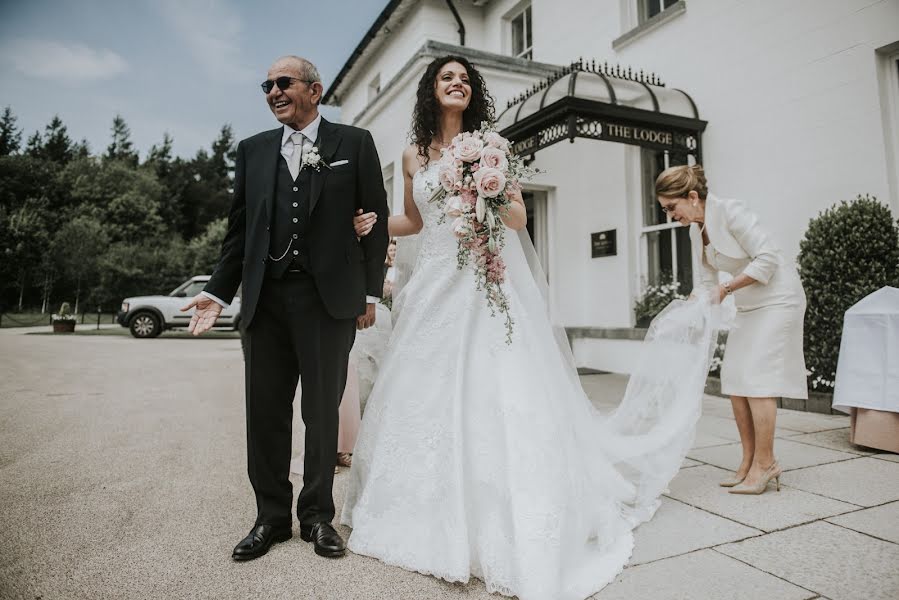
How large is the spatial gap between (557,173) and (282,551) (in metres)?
8.04

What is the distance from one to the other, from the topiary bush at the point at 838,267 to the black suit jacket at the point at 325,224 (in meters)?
4.76

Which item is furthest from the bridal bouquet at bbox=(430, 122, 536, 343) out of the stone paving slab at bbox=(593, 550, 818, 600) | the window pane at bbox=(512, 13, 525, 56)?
the window pane at bbox=(512, 13, 525, 56)

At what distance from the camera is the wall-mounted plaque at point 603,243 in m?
8.39

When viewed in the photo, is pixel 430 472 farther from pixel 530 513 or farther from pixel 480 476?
Result: pixel 530 513

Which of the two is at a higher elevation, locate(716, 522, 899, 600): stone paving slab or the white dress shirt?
the white dress shirt

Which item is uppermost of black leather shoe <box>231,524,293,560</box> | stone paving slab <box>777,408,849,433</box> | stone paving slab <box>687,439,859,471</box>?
black leather shoe <box>231,524,293,560</box>

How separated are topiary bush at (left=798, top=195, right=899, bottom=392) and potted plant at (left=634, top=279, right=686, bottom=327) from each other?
215 cm

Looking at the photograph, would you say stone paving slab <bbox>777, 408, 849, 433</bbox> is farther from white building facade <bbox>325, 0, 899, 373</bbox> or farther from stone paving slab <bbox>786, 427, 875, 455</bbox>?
white building facade <bbox>325, 0, 899, 373</bbox>

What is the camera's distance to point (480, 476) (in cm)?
228

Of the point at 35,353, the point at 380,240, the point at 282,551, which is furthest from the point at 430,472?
the point at 35,353

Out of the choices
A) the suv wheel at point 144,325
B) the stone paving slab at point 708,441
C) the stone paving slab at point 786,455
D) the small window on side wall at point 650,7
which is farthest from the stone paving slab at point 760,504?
the suv wheel at point 144,325

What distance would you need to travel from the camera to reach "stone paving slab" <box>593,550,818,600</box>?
199 centimetres

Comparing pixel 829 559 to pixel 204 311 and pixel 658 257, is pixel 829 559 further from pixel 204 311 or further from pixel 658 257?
pixel 658 257

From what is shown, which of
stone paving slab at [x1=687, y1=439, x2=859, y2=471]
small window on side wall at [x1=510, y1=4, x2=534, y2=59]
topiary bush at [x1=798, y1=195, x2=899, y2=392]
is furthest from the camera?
small window on side wall at [x1=510, y1=4, x2=534, y2=59]
